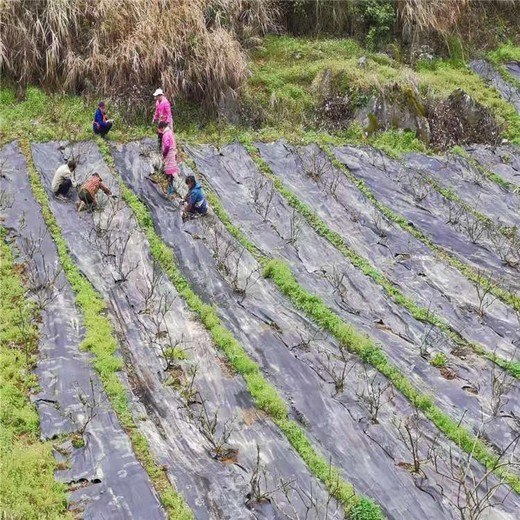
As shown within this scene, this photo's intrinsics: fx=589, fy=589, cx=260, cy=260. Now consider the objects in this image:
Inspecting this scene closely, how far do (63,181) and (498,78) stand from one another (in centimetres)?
1056

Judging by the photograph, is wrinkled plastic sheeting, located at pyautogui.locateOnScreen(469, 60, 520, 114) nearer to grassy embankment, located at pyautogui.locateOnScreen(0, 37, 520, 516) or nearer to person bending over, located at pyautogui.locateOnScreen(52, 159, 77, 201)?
grassy embankment, located at pyautogui.locateOnScreen(0, 37, 520, 516)

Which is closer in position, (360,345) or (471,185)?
(360,345)

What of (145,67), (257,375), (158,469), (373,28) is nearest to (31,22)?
(145,67)

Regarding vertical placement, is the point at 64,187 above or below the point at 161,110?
below

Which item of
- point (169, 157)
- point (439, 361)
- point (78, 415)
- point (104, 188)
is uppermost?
point (169, 157)

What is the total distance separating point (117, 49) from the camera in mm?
11195

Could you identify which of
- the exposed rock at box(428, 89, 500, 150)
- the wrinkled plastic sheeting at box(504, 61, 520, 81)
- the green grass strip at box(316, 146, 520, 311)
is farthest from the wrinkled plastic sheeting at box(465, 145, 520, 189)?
the wrinkled plastic sheeting at box(504, 61, 520, 81)

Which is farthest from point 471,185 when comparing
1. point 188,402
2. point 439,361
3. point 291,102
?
point 188,402

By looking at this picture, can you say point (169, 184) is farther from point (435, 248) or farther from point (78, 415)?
point (78, 415)

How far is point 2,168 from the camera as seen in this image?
29.8 feet

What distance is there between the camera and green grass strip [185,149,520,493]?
18.0ft

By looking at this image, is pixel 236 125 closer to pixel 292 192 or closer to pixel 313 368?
pixel 292 192

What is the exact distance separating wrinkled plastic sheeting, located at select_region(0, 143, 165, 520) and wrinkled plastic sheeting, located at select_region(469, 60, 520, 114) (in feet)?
34.5

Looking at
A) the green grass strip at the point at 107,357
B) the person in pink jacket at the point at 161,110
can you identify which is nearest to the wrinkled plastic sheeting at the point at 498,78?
the person in pink jacket at the point at 161,110
